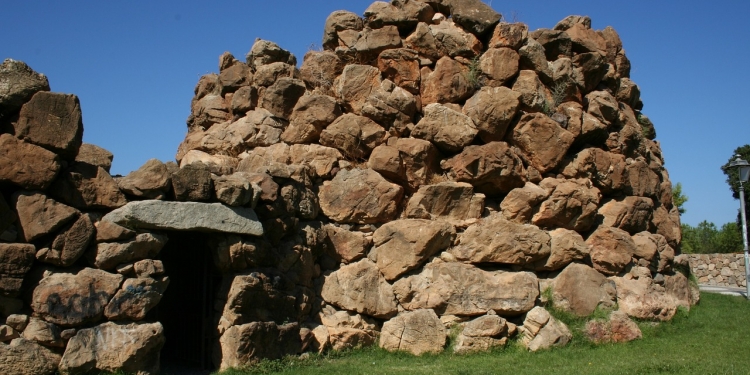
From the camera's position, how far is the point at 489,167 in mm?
9617

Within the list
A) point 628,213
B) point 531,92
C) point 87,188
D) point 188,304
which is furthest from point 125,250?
point 628,213

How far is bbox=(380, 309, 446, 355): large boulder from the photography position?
857cm

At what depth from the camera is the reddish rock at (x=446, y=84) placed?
10328 mm

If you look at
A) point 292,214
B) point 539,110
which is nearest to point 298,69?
point 292,214

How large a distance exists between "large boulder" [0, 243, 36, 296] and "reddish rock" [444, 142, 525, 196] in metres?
5.80

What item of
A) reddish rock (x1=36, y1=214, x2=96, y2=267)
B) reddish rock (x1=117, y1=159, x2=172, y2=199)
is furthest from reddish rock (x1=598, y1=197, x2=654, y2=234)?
reddish rock (x1=36, y1=214, x2=96, y2=267)

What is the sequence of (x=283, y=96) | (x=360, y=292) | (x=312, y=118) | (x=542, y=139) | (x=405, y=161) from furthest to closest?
(x=283, y=96), (x=542, y=139), (x=312, y=118), (x=405, y=161), (x=360, y=292)

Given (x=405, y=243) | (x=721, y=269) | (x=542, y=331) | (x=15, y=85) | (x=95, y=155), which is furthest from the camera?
(x=721, y=269)

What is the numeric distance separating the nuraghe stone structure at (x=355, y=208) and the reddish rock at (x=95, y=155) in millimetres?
40

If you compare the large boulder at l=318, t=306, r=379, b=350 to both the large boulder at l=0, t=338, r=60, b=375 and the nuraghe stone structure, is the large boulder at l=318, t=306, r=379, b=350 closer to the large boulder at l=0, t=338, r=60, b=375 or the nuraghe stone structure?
the nuraghe stone structure

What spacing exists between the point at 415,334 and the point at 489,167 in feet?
8.86

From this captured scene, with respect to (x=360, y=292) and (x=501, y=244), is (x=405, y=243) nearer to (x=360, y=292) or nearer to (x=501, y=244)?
(x=360, y=292)

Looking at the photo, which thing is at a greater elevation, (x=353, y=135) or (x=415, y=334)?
(x=353, y=135)

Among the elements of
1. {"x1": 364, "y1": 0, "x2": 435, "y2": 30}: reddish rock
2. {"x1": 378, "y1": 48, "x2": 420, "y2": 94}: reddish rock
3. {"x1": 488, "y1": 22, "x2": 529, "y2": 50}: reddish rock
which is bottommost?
{"x1": 378, "y1": 48, "x2": 420, "y2": 94}: reddish rock
